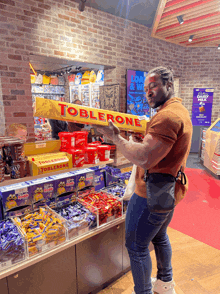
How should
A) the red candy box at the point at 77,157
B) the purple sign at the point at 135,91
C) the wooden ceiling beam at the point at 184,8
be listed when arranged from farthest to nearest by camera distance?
the purple sign at the point at 135,91 < the wooden ceiling beam at the point at 184,8 < the red candy box at the point at 77,157

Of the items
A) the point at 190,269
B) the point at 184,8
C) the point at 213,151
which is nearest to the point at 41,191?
the point at 190,269

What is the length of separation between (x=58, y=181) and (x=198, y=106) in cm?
636

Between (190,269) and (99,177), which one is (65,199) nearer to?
(99,177)

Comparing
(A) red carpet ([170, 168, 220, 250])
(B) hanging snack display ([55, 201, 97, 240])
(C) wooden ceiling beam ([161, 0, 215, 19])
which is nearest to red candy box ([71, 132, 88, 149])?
(B) hanging snack display ([55, 201, 97, 240])

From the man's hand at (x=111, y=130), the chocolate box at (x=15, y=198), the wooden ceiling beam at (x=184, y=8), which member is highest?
the wooden ceiling beam at (x=184, y=8)

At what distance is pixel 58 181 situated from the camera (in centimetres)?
189

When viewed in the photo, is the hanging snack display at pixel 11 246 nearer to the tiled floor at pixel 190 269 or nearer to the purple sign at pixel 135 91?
the tiled floor at pixel 190 269

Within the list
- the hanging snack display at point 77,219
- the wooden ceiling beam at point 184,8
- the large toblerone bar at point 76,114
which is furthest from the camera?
the wooden ceiling beam at point 184,8

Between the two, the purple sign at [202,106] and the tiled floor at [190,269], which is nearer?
the tiled floor at [190,269]

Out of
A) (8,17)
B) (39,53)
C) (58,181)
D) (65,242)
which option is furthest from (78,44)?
(65,242)

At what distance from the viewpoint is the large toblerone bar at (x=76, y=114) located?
1.29 metres

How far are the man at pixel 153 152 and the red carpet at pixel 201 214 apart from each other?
151 cm

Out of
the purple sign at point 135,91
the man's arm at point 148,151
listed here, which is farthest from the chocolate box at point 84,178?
the purple sign at point 135,91

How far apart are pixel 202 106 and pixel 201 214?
4.70 m
